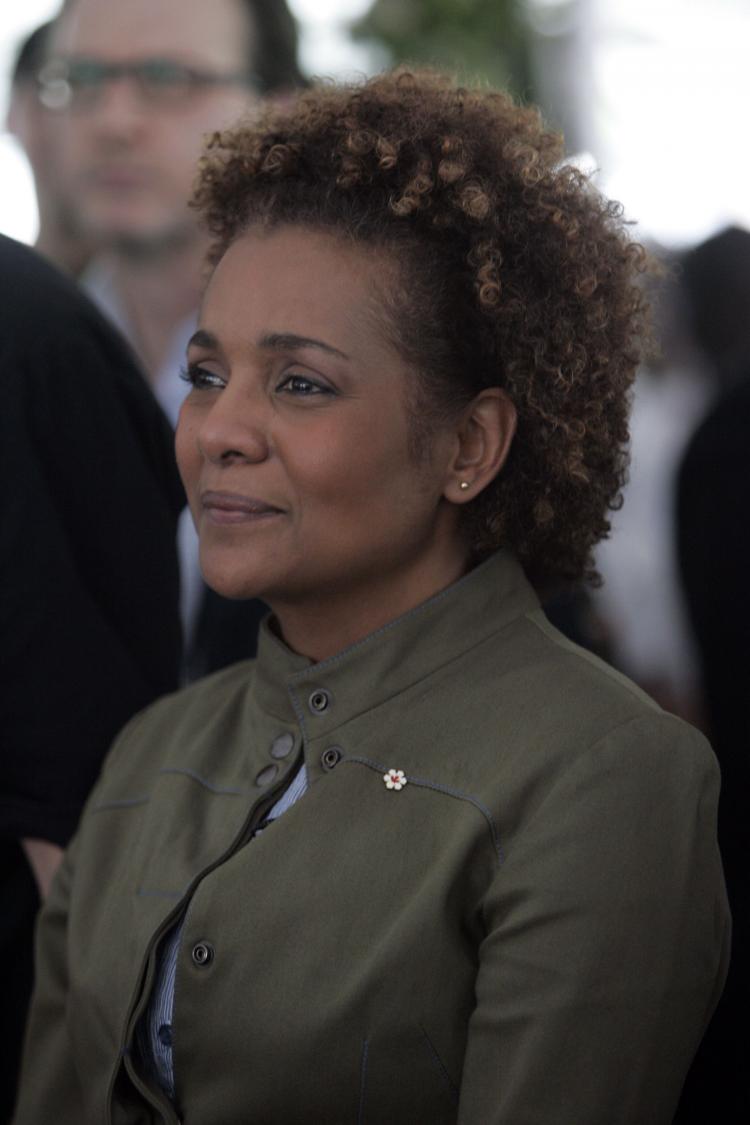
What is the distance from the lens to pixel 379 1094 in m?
1.78

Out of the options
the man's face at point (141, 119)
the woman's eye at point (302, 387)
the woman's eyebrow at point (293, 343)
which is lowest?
the woman's eye at point (302, 387)

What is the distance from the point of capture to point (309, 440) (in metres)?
1.95

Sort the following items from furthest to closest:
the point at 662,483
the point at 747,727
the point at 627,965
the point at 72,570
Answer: the point at 662,483 → the point at 747,727 → the point at 72,570 → the point at 627,965

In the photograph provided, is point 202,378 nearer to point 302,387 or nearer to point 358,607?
point 302,387

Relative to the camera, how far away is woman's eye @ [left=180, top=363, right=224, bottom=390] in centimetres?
213

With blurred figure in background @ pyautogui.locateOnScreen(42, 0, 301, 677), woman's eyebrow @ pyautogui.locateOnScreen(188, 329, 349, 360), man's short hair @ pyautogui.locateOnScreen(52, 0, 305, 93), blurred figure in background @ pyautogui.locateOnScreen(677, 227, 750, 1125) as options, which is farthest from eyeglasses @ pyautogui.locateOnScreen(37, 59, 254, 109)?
woman's eyebrow @ pyautogui.locateOnScreen(188, 329, 349, 360)

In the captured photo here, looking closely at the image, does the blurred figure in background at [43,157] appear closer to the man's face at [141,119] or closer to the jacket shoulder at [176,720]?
the man's face at [141,119]

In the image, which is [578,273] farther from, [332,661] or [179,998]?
[179,998]

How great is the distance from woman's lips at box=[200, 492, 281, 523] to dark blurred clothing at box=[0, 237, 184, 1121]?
0.49m

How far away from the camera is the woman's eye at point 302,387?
197cm

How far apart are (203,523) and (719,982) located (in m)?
0.90

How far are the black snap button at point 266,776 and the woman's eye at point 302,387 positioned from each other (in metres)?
0.51

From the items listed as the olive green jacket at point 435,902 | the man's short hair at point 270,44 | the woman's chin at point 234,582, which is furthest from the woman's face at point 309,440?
the man's short hair at point 270,44

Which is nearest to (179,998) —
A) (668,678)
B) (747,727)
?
(747,727)
